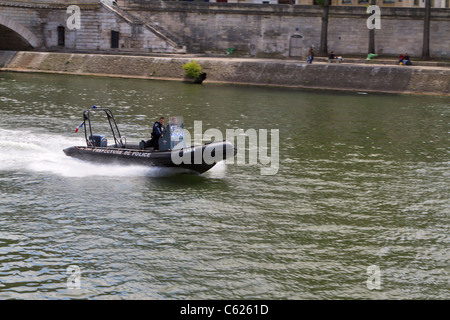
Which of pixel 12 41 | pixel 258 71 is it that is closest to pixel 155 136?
pixel 258 71

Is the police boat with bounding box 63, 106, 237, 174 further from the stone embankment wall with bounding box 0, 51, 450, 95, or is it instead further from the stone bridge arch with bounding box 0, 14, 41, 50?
the stone bridge arch with bounding box 0, 14, 41, 50

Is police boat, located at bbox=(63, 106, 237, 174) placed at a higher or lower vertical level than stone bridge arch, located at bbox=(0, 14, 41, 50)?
lower

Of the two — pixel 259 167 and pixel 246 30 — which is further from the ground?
pixel 246 30

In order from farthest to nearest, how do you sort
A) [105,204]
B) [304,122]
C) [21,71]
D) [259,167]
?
[21,71]
[304,122]
[259,167]
[105,204]

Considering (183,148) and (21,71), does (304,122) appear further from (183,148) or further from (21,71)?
(21,71)

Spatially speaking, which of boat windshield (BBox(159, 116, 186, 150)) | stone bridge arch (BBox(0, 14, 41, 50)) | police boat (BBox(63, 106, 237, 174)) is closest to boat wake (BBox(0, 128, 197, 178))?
police boat (BBox(63, 106, 237, 174))

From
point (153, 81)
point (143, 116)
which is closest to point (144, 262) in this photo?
point (143, 116)

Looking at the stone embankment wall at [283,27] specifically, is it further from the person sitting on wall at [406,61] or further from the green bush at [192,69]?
the green bush at [192,69]

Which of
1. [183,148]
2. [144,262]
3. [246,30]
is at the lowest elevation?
[144,262]

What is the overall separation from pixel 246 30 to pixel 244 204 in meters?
51.7

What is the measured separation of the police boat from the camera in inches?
933

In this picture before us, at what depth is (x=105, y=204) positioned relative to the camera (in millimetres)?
20656

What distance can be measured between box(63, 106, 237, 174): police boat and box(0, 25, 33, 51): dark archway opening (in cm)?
4747

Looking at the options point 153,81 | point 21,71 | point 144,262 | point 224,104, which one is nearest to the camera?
point 144,262
